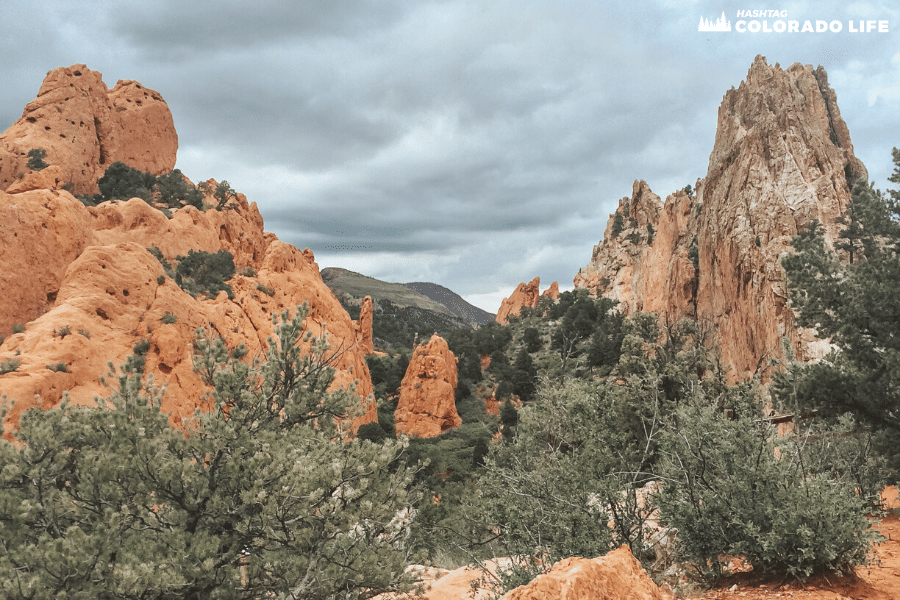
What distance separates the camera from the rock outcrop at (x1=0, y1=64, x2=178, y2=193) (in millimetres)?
34125

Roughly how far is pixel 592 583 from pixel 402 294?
142 m

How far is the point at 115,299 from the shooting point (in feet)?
56.4

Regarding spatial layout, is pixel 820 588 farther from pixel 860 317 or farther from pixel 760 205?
pixel 760 205

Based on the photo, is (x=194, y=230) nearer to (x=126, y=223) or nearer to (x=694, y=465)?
(x=126, y=223)

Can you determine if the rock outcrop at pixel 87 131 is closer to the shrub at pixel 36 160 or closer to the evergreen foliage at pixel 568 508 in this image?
the shrub at pixel 36 160

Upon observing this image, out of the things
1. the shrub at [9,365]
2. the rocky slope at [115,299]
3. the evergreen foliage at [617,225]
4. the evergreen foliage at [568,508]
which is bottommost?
the evergreen foliage at [568,508]

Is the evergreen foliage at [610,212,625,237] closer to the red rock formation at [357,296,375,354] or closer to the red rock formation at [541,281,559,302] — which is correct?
the red rock formation at [541,281,559,302]

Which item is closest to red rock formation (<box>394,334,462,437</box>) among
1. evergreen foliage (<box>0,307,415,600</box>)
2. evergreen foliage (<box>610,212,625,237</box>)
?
evergreen foliage (<box>0,307,415,600</box>)

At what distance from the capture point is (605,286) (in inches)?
2451

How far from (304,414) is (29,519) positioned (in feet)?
8.92

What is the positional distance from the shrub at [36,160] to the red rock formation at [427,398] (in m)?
26.9

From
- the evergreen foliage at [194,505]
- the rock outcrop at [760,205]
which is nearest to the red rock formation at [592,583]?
the evergreen foliage at [194,505]

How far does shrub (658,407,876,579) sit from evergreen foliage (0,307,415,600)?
3.46m

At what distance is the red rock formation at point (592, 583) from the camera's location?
3.97 metres
